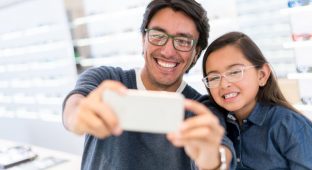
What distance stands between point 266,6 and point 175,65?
11.5ft

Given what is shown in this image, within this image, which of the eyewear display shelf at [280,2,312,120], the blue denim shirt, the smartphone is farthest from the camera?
the eyewear display shelf at [280,2,312,120]

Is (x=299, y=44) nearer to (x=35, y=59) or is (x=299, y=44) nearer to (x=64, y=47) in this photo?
(x=64, y=47)

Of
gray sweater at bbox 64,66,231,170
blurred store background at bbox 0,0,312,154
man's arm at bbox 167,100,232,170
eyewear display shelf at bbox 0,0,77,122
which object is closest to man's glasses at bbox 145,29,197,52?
gray sweater at bbox 64,66,231,170

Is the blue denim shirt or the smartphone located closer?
the smartphone

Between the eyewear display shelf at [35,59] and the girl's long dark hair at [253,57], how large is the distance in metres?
3.05

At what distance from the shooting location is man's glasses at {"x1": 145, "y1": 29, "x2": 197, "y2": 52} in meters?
1.21

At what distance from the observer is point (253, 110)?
116 cm

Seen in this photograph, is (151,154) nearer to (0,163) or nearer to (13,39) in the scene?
(0,163)

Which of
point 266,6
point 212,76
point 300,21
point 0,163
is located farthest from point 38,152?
point 266,6

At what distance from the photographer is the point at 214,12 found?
283 centimetres

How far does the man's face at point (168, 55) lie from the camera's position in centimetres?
120

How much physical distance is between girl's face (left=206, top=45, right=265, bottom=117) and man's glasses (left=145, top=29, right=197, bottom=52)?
0.11m

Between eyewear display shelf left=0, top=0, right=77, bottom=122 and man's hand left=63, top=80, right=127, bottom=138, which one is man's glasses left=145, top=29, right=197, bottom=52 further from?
eyewear display shelf left=0, top=0, right=77, bottom=122

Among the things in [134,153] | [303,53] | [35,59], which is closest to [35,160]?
[134,153]
